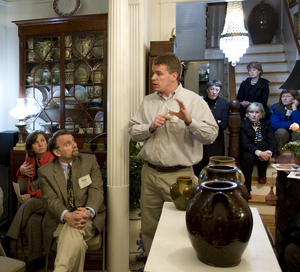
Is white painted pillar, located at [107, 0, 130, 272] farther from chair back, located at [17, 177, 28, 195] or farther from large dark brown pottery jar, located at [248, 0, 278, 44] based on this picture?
large dark brown pottery jar, located at [248, 0, 278, 44]

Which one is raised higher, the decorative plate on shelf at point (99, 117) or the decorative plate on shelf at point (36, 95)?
the decorative plate on shelf at point (36, 95)

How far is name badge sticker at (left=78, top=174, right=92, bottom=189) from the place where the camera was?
237 cm

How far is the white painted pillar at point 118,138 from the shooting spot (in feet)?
7.73

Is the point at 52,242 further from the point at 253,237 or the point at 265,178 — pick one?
the point at 265,178

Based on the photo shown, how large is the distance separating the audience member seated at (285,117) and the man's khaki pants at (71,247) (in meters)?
3.03

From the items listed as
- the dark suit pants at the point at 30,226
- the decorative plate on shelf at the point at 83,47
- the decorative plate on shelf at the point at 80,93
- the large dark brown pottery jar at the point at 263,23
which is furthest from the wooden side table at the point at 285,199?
the large dark brown pottery jar at the point at 263,23

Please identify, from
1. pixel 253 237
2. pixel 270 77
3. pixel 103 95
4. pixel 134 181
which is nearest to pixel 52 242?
pixel 134 181

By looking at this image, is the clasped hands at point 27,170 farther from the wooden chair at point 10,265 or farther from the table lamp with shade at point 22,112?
the wooden chair at point 10,265

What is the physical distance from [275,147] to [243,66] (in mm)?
3013

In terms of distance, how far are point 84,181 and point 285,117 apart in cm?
317

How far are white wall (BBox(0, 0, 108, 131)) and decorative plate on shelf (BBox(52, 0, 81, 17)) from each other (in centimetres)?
32

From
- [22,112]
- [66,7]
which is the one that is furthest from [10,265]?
[66,7]

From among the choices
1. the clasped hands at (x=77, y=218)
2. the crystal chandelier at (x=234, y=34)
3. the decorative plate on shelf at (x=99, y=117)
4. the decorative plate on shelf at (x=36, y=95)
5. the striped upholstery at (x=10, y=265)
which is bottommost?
the striped upholstery at (x=10, y=265)

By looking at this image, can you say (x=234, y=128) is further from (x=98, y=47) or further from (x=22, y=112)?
(x=22, y=112)
